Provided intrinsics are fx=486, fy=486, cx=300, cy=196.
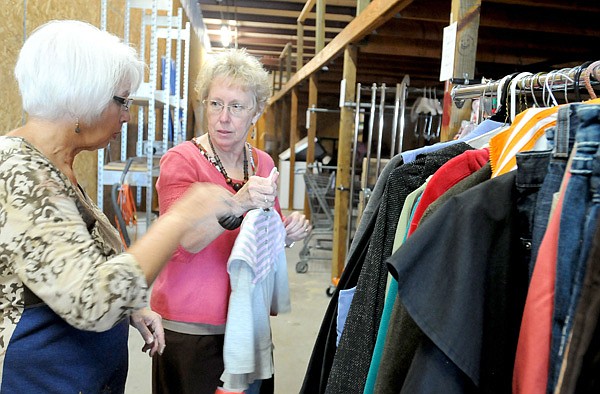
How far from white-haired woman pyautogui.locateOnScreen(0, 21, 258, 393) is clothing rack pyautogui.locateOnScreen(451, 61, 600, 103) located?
84 cm

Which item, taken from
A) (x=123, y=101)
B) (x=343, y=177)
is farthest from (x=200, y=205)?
(x=343, y=177)

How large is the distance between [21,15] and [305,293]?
3021mm

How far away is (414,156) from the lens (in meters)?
1.32

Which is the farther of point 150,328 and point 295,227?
point 295,227

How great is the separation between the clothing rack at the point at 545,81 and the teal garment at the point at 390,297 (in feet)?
1.36

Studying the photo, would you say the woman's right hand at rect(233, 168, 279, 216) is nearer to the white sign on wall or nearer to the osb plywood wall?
the white sign on wall

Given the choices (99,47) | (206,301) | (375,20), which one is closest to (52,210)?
(99,47)

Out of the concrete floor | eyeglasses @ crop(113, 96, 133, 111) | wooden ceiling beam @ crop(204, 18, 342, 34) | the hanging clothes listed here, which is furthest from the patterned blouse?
wooden ceiling beam @ crop(204, 18, 342, 34)

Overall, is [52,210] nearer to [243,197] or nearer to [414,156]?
[243,197]

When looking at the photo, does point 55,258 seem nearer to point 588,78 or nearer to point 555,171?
point 555,171

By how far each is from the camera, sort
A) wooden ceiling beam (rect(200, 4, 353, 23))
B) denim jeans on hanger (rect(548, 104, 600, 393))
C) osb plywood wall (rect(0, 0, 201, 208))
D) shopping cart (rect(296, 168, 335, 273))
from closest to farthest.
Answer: denim jeans on hanger (rect(548, 104, 600, 393)), osb plywood wall (rect(0, 0, 201, 208)), shopping cart (rect(296, 168, 335, 273)), wooden ceiling beam (rect(200, 4, 353, 23))

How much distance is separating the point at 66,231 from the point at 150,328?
64 centimetres

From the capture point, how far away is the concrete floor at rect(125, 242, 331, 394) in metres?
2.81

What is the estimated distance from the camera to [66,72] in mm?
1054
